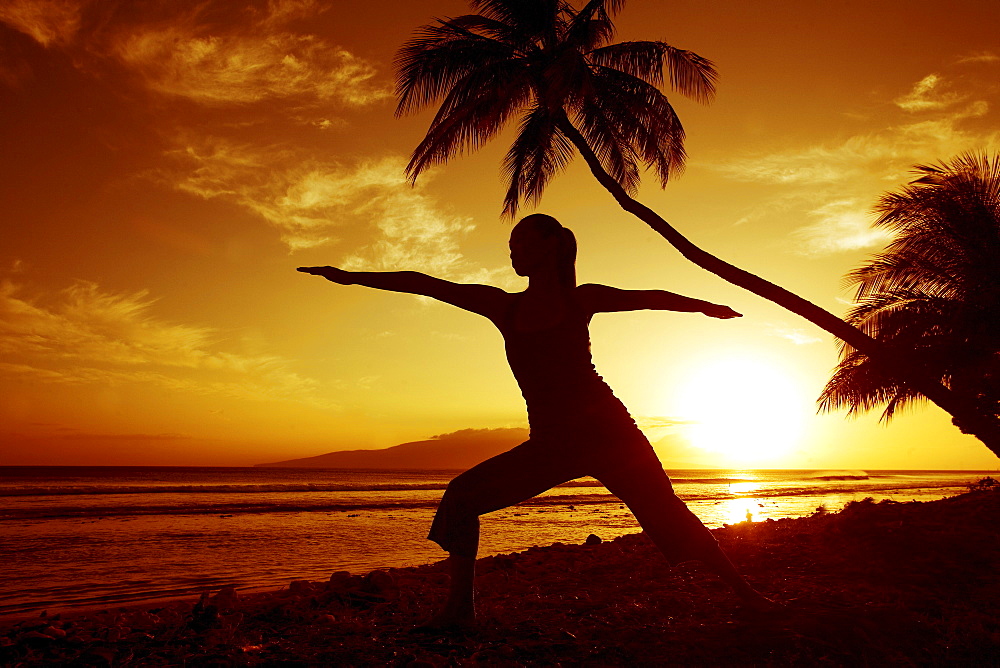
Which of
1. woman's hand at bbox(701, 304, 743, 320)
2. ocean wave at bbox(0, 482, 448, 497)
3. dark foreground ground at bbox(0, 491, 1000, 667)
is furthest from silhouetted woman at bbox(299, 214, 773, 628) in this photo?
ocean wave at bbox(0, 482, 448, 497)

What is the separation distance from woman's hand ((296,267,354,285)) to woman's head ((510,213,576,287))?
0.92m

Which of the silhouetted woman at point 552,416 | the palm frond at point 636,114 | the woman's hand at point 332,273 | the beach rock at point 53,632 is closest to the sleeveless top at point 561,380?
the silhouetted woman at point 552,416

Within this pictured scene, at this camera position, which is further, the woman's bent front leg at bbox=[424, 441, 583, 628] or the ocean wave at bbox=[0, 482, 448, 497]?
the ocean wave at bbox=[0, 482, 448, 497]

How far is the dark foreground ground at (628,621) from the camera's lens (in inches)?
129

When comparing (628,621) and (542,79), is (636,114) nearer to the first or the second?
(542,79)

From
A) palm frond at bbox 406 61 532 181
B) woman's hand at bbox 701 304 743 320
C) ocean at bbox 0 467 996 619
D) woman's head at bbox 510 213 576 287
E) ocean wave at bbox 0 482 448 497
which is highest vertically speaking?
palm frond at bbox 406 61 532 181

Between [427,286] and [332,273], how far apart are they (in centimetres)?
54

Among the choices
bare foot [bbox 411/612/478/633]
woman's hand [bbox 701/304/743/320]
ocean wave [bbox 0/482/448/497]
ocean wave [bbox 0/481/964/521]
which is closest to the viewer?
bare foot [bbox 411/612/478/633]

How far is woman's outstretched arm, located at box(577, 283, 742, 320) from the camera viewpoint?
11.8ft


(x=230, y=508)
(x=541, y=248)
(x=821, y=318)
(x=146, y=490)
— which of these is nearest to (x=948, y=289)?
(x=821, y=318)

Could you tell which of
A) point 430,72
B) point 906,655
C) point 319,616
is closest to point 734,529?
point 906,655

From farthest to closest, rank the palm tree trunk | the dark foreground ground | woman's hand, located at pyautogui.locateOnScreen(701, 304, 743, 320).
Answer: the palm tree trunk
woman's hand, located at pyautogui.locateOnScreen(701, 304, 743, 320)
the dark foreground ground

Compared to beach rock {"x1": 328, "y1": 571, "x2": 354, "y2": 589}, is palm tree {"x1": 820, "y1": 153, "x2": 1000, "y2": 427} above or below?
above

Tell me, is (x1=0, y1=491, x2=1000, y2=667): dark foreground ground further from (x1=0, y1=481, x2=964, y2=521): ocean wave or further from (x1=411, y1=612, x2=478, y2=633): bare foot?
(x1=0, y1=481, x2=964, y2=521): ocean wave
